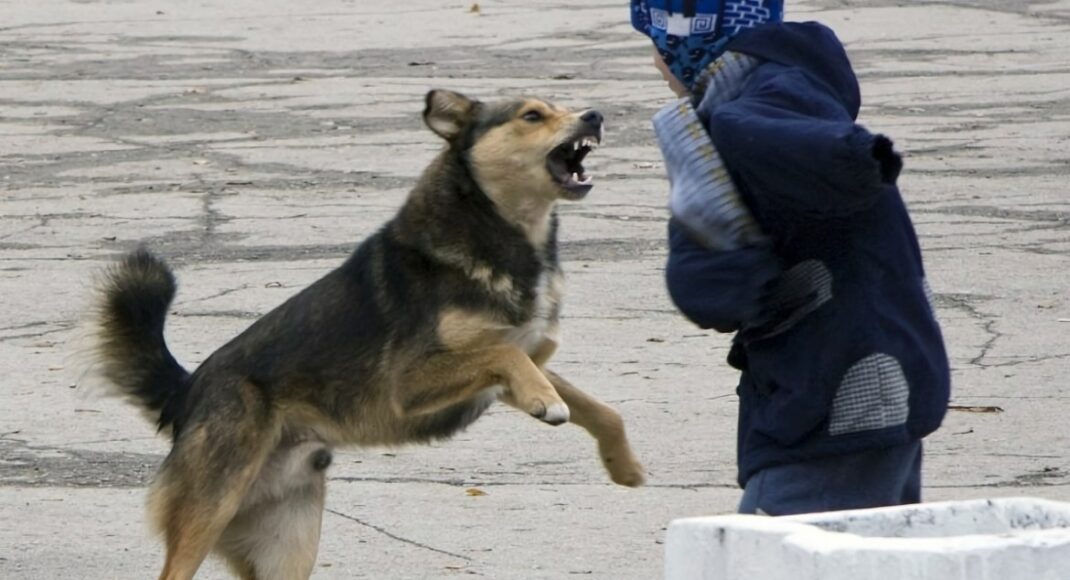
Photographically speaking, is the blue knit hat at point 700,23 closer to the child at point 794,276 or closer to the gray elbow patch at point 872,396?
the child at point 794,276

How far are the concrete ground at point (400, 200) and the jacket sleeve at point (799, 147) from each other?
218cm

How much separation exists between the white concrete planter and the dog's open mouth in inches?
99.8

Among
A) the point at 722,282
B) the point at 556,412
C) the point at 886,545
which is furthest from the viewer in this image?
the point at 556,412

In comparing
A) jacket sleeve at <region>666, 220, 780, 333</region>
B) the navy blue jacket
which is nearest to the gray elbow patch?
the navy blue jacket

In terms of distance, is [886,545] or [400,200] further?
[400,200]

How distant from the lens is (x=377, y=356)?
17.4 ft

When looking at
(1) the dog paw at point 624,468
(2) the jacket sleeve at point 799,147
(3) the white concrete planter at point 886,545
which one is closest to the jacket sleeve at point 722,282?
(2) the jacket sleeve at point 799,147

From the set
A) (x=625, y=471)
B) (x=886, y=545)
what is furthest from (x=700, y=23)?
(x=625, y=471)

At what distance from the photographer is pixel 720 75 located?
3.66m

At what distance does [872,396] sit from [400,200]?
317 inches

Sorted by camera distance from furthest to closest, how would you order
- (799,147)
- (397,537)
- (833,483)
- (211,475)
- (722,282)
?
(397,537) → (211,475) → (833,483) → (722,282) → (799,147)

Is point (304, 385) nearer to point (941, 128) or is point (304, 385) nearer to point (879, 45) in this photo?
point (941, 128)

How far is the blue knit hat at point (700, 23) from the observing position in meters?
3.72

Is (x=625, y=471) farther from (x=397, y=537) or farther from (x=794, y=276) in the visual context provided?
(x=794, y=276)
